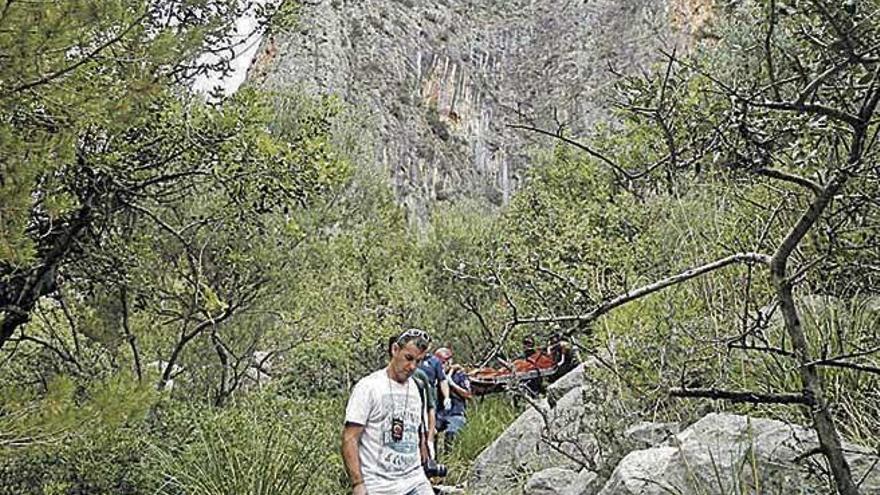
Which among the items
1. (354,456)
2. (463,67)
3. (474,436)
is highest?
(463,67)

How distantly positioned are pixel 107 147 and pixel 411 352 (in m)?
3.23

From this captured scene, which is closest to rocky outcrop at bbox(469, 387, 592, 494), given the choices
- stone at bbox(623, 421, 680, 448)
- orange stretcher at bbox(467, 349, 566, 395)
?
stone at bbox(623, 421, 680, 448)

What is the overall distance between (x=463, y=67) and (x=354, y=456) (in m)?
50.9

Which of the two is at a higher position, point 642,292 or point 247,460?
point 642,292

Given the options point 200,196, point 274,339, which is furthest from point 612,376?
point 274,339

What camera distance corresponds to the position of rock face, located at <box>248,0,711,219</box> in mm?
44844

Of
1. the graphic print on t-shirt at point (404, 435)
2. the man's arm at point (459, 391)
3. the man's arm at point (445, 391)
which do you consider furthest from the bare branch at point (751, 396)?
the man's arm at point (459, 391)

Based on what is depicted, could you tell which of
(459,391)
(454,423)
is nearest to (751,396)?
(459,391)

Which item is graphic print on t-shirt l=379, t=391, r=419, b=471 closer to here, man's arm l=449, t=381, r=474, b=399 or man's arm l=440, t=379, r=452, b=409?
man's arm l=440, t=379, r=452, b=409

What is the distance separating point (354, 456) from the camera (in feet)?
16.3

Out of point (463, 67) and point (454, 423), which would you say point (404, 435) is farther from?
point (463, 67)

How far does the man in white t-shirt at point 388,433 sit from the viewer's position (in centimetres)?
494

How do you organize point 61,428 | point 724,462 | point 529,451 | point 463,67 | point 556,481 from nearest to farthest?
point 61,428, point 724,462, point 556,481, point 529,451, point 463,67

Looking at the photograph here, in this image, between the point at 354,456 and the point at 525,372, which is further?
the point at 525,372
